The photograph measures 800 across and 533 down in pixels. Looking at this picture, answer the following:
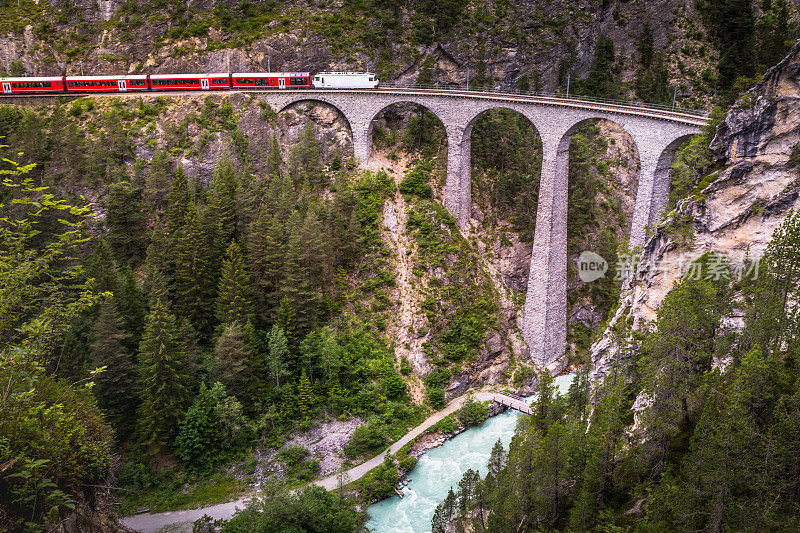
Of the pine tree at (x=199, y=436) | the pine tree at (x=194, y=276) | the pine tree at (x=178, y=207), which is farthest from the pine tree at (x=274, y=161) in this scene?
the pine tree at (x=199, y=436)

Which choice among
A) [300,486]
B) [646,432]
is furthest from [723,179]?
[300,486]

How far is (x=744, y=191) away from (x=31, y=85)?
66.7 metres

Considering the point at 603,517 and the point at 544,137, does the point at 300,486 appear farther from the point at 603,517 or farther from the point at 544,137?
the point at 544,137

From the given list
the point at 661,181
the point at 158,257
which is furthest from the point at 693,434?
the point at 158,257

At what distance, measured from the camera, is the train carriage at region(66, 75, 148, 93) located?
5738 centimetres

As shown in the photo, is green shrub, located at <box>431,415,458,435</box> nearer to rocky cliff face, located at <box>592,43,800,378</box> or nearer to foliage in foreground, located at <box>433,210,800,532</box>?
foliage in foreground, located at <box>433,210,800,532</box>

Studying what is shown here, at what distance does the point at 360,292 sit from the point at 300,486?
17.9 m

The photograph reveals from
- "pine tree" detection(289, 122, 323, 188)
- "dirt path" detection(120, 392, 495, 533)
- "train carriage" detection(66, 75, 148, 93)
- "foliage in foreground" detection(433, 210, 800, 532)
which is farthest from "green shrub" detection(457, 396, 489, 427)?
"train carriage" detection(66, 75, 148, 93)

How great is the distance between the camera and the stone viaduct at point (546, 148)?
38812mm

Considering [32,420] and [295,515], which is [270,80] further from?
[32,420]

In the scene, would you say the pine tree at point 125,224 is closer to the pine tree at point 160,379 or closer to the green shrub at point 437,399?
the pine tree at point 160,379

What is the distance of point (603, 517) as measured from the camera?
61.8 ft

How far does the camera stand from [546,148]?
4484cm

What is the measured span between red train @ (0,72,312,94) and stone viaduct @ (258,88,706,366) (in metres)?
1.81
